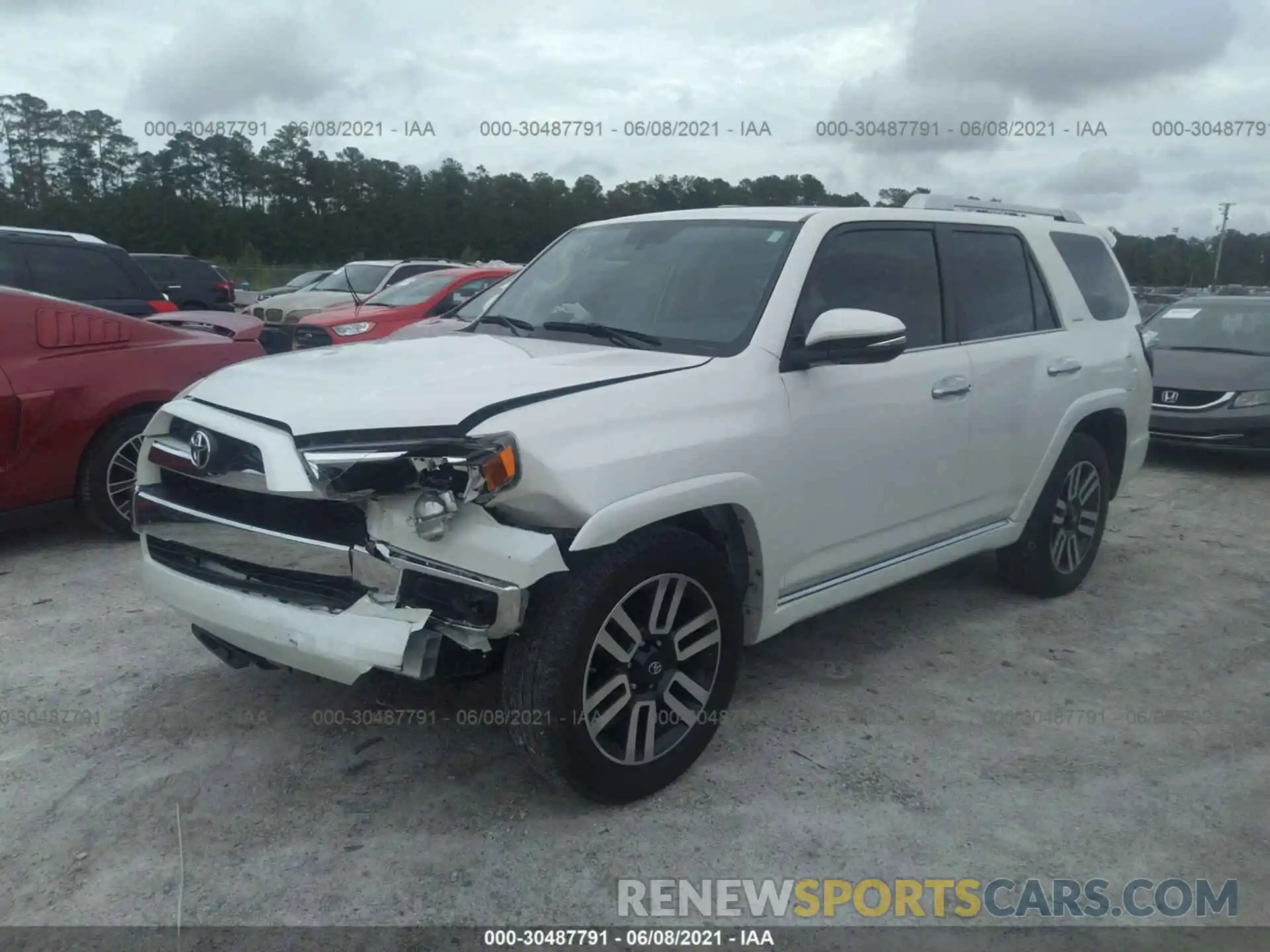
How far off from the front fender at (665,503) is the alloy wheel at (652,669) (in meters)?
0.21

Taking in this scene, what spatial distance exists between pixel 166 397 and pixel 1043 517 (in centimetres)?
478

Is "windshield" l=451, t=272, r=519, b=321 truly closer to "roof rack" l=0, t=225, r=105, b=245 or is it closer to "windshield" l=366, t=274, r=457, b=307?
"roof rack" l=0, t=225, r=105, b=245

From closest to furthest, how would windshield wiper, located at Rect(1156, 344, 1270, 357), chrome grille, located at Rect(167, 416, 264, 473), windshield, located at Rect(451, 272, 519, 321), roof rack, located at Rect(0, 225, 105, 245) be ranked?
chrome grille, located at Rect(167, 416, 264, 473), windshield, located at Rect(451, 272, 519, 321), roof rack, located at Rect(0, 225, 105, 245), windshield wiper, located at Rect(1156, 344, 1270, 357)

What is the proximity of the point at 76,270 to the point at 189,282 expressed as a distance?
9.18 metres

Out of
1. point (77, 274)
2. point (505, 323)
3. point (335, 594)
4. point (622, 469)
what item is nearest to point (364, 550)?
point (335, 594)

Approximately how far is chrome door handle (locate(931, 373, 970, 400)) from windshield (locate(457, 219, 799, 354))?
879mm

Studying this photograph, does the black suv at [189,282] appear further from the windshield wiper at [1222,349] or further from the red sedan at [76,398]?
the windshield wiper at [1222,349]

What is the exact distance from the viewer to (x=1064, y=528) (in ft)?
16.9

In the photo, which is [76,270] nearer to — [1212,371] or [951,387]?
[951,387]

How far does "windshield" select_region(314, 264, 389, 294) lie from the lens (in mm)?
16203

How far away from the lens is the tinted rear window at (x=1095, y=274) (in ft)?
17.3

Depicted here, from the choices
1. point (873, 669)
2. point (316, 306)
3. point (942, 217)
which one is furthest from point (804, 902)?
point (316, 306)

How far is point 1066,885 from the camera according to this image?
9.45 feet

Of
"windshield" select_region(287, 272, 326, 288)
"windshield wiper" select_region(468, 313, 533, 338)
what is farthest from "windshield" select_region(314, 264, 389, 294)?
"windshield wiper" select_region(468, 313, 533, 338)
